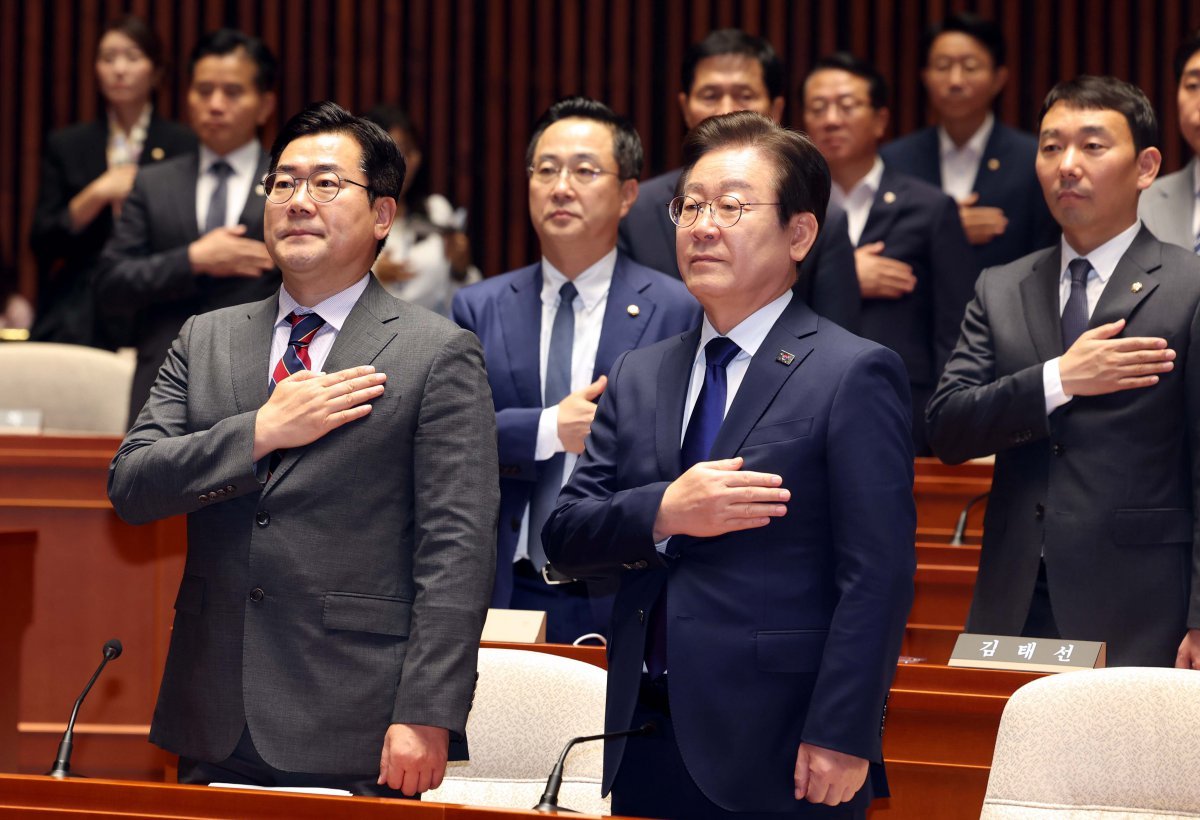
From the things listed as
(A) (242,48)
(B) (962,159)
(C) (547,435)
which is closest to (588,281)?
A: (C) (547,435)

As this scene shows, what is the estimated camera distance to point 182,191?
3.96 m

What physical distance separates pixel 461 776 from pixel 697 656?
1.91 ft

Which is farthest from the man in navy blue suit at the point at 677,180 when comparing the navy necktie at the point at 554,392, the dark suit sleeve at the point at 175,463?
the dark suit sleeve at the point at 175,463

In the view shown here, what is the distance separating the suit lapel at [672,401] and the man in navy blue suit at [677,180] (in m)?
0.95

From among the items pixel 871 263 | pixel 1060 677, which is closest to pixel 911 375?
pixel 871 263

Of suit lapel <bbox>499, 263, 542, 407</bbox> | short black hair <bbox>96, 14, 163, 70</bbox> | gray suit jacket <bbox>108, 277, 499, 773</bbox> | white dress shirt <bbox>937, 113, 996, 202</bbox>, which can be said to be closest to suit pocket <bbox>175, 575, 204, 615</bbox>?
gray suit jacket <bbox>108, 277, 499, 773</bbox>

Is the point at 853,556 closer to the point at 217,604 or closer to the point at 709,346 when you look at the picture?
the point at 709,346

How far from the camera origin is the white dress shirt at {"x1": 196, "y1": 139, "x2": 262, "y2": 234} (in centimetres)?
397

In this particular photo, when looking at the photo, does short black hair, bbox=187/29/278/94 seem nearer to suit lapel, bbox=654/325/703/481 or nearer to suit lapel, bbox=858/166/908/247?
suit lapel, bbox=858/166/908/247

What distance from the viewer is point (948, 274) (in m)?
3.87

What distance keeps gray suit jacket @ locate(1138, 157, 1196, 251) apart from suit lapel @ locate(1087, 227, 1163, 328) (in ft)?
2.16

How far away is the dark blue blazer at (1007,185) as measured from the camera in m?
4.34

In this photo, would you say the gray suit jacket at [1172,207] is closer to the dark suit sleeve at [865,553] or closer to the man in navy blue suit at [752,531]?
the man in navy blue suit at [752,531]

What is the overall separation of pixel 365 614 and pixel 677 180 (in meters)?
1.21
